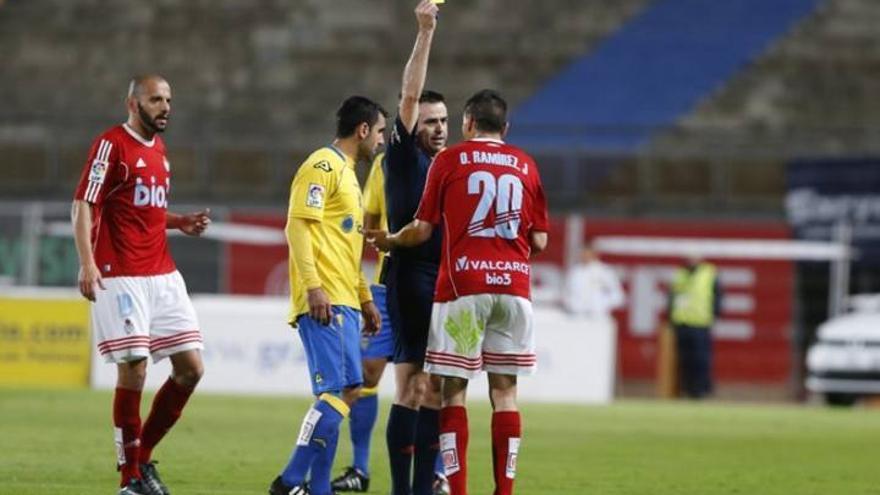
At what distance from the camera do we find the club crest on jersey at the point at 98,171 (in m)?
10.8

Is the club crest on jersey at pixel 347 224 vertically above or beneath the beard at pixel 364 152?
beneath

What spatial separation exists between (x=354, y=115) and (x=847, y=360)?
17.5 metres

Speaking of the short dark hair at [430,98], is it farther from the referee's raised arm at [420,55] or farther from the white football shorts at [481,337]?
the white football shorts at [481,337]

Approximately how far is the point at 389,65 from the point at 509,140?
376 cm

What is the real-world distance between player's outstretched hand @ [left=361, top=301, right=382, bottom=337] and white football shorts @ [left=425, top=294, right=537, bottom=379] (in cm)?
87

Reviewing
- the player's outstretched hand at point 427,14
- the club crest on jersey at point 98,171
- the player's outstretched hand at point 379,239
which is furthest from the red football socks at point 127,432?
the player's outstretched hand at point 427,14

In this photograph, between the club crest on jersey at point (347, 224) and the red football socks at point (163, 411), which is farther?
the red football socks at point (163, 411)

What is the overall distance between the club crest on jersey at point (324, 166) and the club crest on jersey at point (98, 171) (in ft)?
3.95

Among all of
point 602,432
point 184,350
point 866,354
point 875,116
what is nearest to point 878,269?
point 866,354

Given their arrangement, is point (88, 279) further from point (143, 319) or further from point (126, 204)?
point (126, 204)

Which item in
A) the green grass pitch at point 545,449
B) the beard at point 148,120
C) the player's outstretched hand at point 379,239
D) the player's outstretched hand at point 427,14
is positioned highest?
the player's outstretched hand at point 427,14

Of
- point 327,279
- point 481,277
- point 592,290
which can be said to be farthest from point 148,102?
point 592,290

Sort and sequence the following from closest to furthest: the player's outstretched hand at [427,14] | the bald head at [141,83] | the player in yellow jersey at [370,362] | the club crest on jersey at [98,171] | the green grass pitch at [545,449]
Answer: the player's outstretched hand at [427,14] < the club crest on jersey at [98,171] < the bald head at [141,83] < the player in yellow jersey at [370,362] < the green grass pitch at [545,449]

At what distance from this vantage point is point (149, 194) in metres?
11.0
